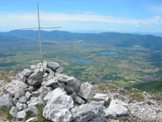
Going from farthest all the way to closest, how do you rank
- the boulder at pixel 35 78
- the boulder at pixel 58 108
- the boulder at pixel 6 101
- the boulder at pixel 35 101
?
the boulder at pixel 35 78 → the boulder at pixel 6 101 → the boulder at pixel 35 101 → the boulder at pixel 58 108

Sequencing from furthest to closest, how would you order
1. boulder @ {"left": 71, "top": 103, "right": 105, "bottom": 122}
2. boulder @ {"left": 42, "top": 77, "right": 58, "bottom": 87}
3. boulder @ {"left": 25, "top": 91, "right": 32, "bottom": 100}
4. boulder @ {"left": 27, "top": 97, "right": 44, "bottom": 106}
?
boulder @ {"left": 25, "top": 91, "right": 32, "bottom": 100} → boulder @ {"left": 42, "top": 77, "right": 58, "bottom": 87} → boulder @ {"left": 27, "top": 97, "right": 44, "bottom": 106} → boulder @ {"left": 71, "top": 103, "right": 105, "bottom": 122}

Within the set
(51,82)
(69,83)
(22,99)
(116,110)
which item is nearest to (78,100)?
(69,83)

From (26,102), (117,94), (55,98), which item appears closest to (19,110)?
(26,102)

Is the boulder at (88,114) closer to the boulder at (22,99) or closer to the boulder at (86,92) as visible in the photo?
the boulder at (86,92)

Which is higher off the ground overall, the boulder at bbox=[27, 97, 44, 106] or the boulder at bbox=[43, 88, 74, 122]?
the boulder at bbox=[43, 88, 74, 122]

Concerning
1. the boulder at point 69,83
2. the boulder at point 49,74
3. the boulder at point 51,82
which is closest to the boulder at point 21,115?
the boulder at point 51,82

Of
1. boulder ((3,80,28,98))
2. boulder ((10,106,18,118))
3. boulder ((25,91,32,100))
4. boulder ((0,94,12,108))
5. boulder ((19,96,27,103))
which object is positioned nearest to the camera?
boulder ((10,106,18,118))

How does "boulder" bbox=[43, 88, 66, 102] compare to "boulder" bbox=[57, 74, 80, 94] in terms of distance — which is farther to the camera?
"boulder" bbox=[57, 74, 80, 94]

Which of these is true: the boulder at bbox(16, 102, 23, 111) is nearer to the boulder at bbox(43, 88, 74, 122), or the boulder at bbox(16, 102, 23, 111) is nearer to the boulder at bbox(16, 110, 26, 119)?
the boulder at bbox(16, 110, 26, 119)

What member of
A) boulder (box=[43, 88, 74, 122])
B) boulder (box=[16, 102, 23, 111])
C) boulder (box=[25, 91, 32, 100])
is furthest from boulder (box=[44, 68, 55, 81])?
boulder (box=[43, 88, 74, 122])

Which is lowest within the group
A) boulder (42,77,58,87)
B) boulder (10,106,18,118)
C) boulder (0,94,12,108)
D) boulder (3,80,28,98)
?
boulder (10,106,18,118)

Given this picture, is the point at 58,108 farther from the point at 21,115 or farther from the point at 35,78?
the point at 35,78
